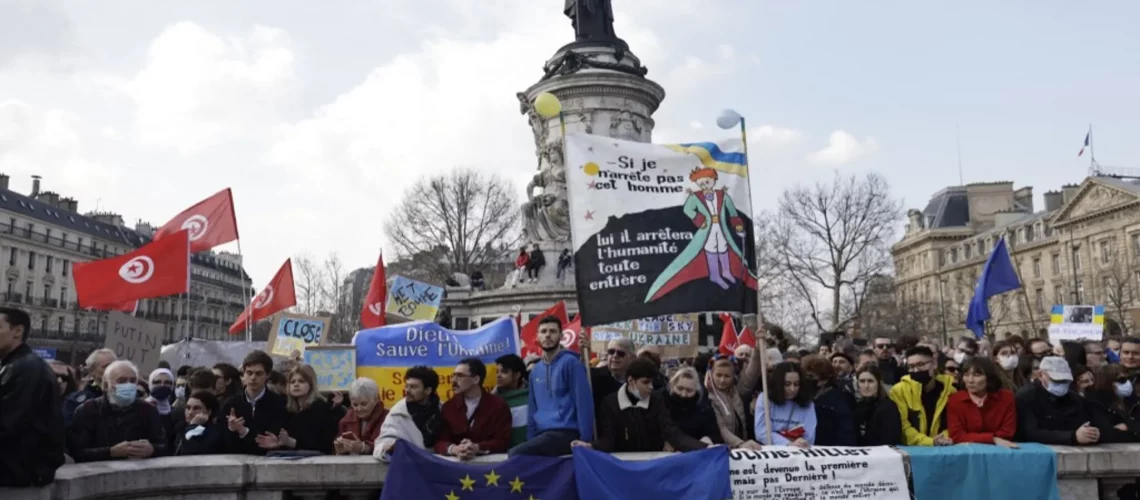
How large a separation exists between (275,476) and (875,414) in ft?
14.8

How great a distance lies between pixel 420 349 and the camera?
10.9m

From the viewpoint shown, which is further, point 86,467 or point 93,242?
point 93,242

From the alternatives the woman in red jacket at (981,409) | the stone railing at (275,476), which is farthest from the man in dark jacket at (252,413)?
the woman in red jacket at (981,409)

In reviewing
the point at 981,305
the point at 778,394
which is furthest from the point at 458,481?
the point at 981,305

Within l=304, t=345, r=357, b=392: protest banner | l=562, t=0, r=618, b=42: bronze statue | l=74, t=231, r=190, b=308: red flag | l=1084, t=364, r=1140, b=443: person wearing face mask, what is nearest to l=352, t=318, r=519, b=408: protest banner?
l=304, t=345, r=357, b=392: protest banner

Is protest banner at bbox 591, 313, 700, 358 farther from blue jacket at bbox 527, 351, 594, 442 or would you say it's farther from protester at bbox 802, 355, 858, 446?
blue jacket at bbox 527, 351, 594, 442

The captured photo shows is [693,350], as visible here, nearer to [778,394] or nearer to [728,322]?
[728,322]

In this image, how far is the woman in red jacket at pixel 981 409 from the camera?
680 centimetres

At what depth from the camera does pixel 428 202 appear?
5953cm

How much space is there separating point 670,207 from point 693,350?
8.72 meters

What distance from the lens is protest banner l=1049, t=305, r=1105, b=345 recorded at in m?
16.6

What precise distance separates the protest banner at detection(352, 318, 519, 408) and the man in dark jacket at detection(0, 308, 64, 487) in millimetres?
5686

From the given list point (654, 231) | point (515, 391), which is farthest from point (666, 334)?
point (654, 231)

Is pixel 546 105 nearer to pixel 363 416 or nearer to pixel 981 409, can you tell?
pixel 363 416
